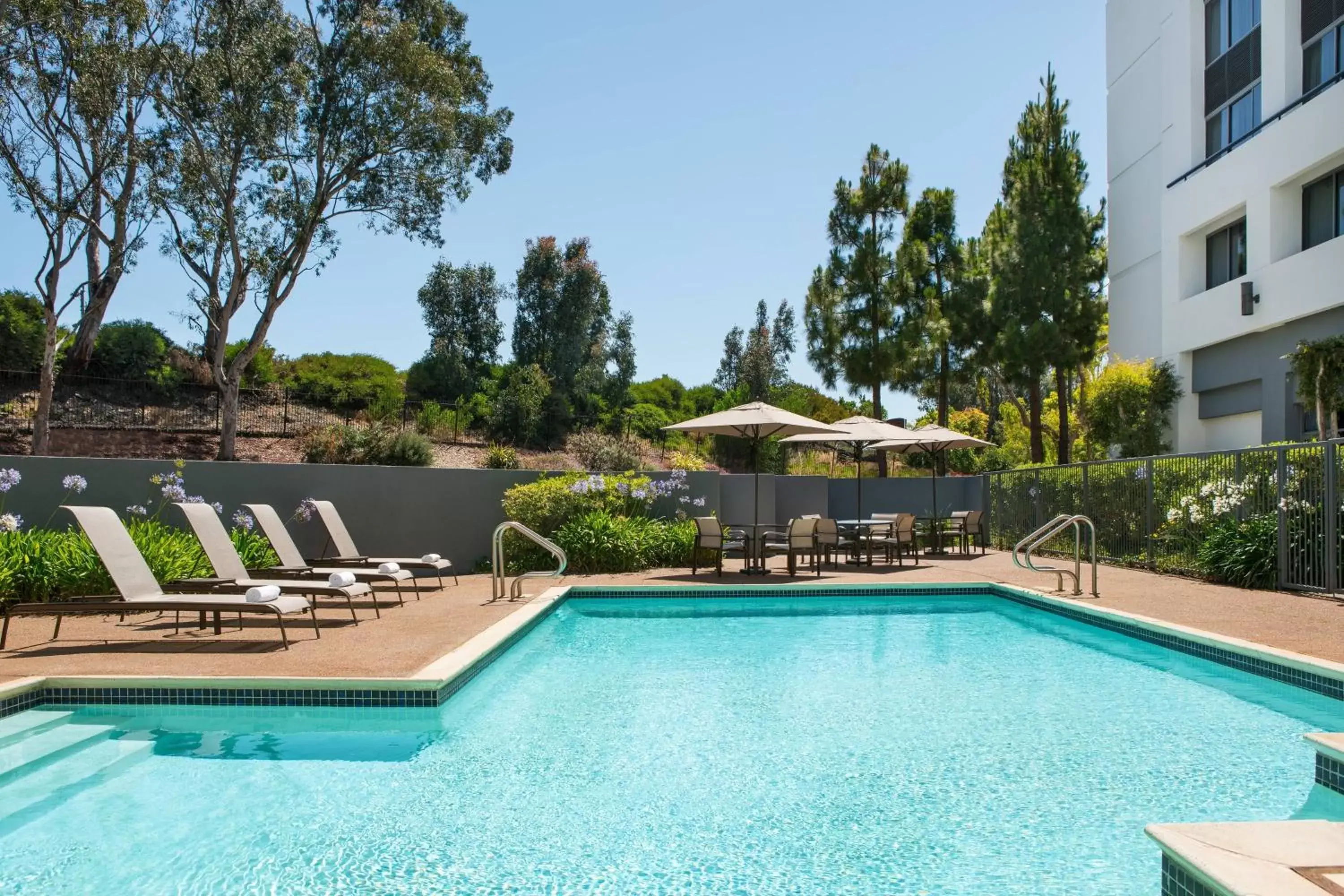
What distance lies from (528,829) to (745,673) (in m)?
3.36

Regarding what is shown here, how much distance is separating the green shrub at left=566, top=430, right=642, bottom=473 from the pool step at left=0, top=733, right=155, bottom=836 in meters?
11.6

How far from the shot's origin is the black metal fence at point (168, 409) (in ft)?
69.5

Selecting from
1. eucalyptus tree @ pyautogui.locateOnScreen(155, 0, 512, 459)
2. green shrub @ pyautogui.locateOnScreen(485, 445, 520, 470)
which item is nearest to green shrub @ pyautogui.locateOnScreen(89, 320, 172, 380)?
eucalyptus tree @ pyautogui.locateOnScreen(155, 0, 512, 459)

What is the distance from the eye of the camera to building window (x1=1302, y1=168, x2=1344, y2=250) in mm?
14562

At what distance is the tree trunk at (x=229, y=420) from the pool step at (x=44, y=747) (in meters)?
15.0

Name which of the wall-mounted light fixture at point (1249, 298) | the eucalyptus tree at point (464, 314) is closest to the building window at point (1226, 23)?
the wall-mounted light fixture at point (1249, 298)

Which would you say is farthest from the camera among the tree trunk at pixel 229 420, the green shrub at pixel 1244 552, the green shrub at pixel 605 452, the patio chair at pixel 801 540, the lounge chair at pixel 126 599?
the tree trunk at pixel 229 420

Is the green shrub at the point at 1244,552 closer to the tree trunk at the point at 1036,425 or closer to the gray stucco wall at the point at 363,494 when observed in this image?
the gray stucco wall at the point at 363,494

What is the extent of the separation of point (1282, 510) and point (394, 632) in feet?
30.5

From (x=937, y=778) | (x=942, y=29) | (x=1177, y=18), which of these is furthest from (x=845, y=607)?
(x=1177, y=18)

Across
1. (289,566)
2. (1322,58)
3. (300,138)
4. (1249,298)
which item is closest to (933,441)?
(1249,298)

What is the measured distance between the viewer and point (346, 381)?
2717cm

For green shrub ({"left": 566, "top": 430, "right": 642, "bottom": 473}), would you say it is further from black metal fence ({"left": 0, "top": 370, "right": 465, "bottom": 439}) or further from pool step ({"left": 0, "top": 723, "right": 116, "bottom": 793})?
pool step ({"left": 0, "top": 723, "right": 116, "bottom": 793})

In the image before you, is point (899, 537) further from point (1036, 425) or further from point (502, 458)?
point (1036, 425)
